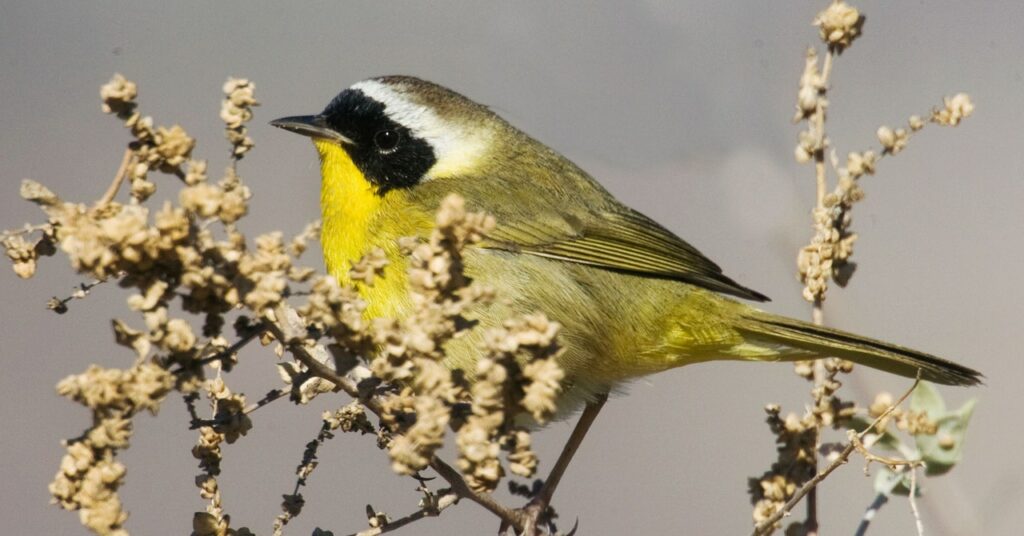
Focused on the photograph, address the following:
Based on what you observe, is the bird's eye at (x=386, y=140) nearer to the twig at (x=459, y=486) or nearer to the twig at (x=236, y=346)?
the twig at (x=459, y=486)

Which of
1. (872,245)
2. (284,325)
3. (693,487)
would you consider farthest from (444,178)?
(872,245)

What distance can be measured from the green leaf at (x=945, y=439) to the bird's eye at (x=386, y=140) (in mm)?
1684

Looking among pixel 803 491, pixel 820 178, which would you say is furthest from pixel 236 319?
pixel 820 178

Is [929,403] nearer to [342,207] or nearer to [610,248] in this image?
[610,248]

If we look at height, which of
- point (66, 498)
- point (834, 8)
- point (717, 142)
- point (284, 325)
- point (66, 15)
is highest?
point (66, 15)

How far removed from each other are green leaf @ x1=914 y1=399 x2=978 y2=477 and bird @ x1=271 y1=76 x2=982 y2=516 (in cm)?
68

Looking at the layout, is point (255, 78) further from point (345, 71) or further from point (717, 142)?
point (717, 142)

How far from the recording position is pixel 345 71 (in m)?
6.72

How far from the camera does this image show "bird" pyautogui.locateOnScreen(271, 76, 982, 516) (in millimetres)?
3307

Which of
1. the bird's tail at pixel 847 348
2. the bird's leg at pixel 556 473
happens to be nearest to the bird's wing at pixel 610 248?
the bird's tail at pixel 847 348

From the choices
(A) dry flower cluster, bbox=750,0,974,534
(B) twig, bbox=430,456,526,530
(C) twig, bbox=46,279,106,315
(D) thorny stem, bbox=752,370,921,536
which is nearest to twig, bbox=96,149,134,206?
(C) twig, bbox=46,279,106,315

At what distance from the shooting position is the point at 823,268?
2457 millimetres

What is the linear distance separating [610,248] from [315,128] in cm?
86

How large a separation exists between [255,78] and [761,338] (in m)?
4.01
